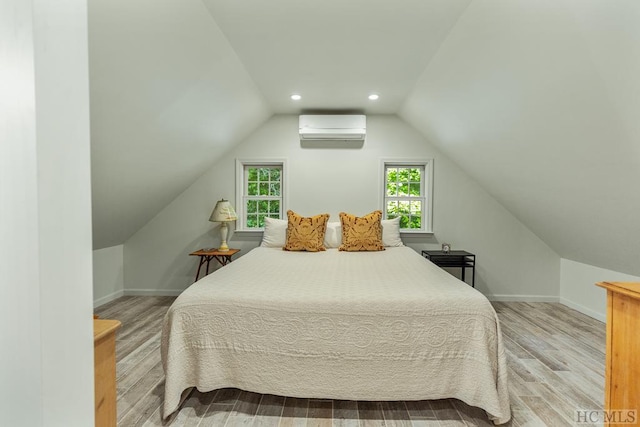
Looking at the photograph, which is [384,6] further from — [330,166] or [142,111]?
[330,166]

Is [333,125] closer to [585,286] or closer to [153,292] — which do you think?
[153,292]

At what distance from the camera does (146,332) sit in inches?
115

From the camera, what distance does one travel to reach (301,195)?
13.8 ft

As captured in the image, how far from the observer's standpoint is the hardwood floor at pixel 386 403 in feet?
Result: 5.71

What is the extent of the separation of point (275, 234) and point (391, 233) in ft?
4.52

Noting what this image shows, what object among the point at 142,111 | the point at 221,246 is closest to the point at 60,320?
the point at 142,111

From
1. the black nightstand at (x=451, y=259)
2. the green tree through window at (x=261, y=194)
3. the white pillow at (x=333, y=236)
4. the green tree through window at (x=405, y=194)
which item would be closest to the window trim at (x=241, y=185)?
the green tree through window at (x=261, y=194)

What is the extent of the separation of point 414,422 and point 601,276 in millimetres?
2840

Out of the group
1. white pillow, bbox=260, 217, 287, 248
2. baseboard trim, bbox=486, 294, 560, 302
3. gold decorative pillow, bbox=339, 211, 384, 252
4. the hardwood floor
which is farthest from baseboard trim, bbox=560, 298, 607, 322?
white pillow, bbox=260, 217, 287, 248

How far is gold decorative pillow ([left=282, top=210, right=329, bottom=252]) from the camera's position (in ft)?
11.6

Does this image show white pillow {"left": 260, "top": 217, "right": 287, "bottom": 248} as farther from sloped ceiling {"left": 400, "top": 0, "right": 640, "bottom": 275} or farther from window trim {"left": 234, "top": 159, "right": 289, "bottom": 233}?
sloped ceiling {"left": 400, "top": 0, "right": 640, "bottom": 275}

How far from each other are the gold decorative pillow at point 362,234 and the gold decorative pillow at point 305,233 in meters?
0.26

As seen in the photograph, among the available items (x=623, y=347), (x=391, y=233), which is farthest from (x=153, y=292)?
(x=623, y=347)

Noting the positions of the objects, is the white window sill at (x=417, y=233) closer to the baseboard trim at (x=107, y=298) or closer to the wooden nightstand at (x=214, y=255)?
the wooden nightstand at (x=214, y=255)
